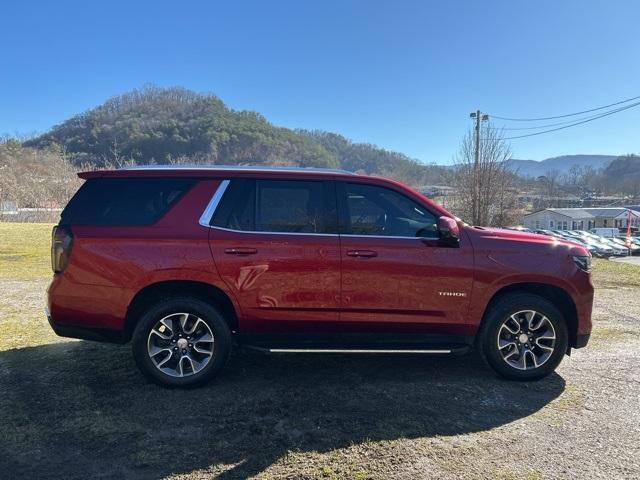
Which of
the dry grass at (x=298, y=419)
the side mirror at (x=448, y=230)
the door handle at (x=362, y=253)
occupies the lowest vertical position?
the dry grass at (x=298, y=419)

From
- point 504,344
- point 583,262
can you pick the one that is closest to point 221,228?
point 504,344

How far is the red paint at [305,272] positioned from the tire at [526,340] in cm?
19

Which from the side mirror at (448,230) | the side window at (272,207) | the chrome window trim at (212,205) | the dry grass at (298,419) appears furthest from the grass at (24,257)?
the side mirror at (448,230)

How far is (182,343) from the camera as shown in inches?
152

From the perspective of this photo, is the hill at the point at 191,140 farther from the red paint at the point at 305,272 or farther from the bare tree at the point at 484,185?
the red paint at the point at 305,272

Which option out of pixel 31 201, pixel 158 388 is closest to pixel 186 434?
pixel 158 388

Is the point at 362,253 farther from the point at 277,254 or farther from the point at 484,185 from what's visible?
the point at 484,185

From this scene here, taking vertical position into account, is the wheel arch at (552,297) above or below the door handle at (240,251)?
below

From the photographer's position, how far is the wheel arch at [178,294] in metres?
3.87

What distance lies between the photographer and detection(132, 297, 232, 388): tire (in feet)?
12.5

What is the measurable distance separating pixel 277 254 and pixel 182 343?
3.75 ft

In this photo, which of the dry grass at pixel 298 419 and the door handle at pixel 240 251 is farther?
the door handle at pixel 240 251

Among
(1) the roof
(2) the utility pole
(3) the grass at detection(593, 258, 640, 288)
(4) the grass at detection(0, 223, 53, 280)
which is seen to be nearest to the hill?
(2) the utility pole

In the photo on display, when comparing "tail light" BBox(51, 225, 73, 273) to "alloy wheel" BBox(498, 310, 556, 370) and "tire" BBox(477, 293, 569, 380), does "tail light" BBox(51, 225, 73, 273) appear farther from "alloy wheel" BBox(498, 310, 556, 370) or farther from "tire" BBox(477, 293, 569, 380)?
"alloy wheel" BBox(498, 310, 556, 370)
